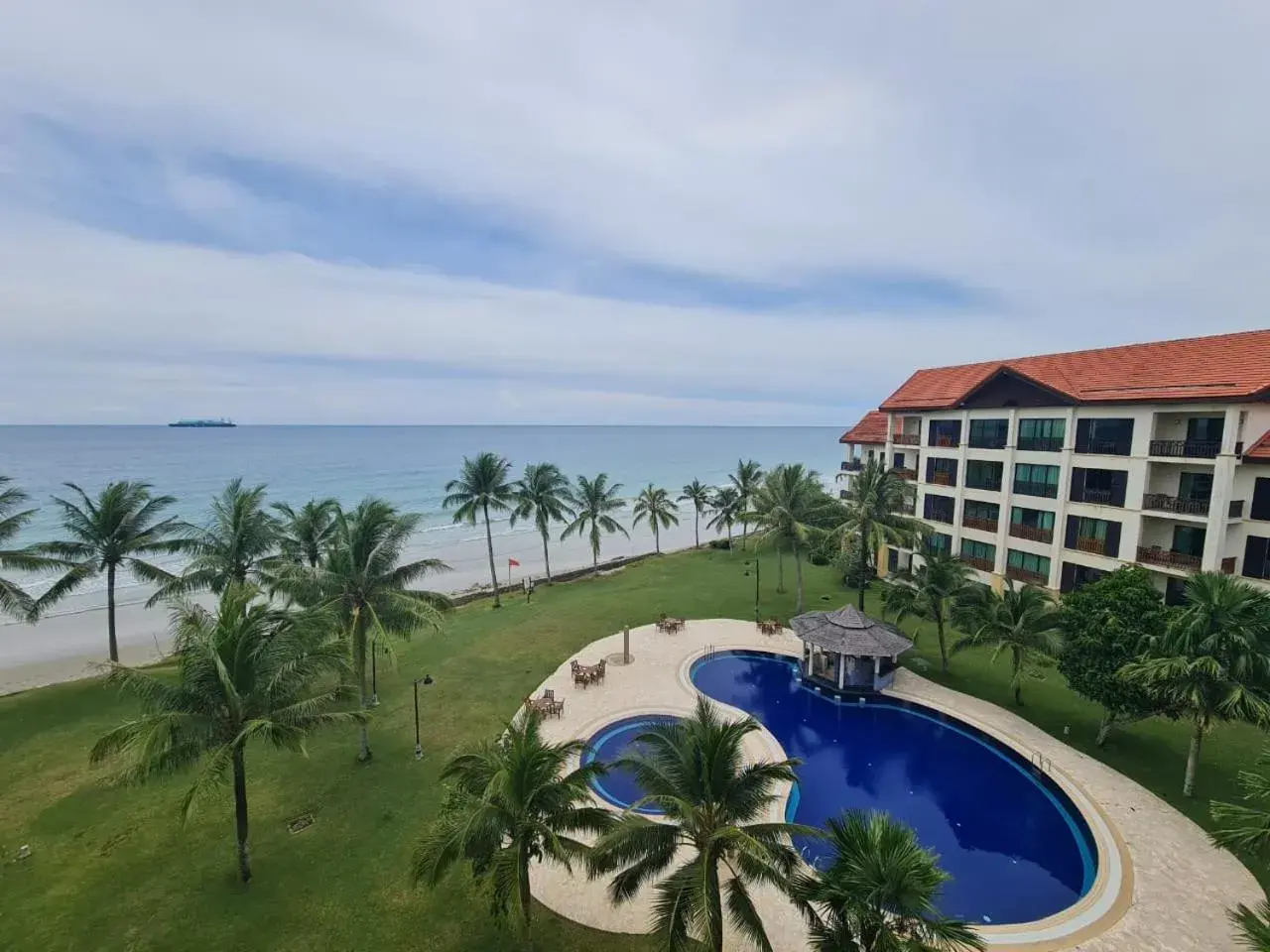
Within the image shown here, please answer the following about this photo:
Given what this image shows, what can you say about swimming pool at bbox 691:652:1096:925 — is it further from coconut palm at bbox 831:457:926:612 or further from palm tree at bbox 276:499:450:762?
palm tree at bbox 276:499:450:762

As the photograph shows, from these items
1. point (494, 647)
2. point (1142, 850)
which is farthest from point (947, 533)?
point (494, 647)

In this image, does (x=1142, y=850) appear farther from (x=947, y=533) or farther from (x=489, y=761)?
(x=947, y=533)

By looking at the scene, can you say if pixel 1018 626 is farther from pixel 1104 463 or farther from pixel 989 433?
pixel 989 433

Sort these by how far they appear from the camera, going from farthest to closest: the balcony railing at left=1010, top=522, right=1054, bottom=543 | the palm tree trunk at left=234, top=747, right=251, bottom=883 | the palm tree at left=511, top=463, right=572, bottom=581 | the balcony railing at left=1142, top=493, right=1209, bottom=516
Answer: the palm tree at left=511, top=463, right=572, bottom=581 → the balcony railing at left=1010, top=522, right=1054, bottom=543 → the balcony railing at left=1142, top=493, right=1209, bottom=516 → the palm tree trunk at left=234, top=747, right=251, bottom=883

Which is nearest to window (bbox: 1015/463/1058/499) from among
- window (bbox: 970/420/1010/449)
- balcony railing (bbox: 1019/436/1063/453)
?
balcony railing (bbox: 1019/436/1063/453)

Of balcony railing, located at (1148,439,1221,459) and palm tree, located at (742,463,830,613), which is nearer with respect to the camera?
balcony railing, located at (1148,439,1221,459)

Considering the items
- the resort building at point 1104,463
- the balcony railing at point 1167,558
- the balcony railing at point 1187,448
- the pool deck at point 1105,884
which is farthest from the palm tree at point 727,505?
the pool deck at point 1105,884
